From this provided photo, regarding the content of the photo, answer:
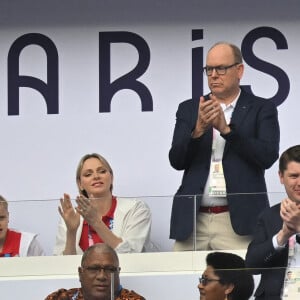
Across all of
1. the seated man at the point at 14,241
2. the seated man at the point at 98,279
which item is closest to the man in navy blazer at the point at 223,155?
the seated man at the point at 98,279

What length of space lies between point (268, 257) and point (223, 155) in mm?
1450

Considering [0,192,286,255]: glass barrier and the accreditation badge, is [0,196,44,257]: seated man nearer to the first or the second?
[0,192,286,255]: glass barrier

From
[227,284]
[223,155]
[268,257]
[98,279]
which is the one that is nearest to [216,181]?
[223,155]

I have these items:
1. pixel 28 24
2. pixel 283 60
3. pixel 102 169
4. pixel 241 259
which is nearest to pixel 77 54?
pixel 28 24

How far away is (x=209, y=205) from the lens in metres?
10.4

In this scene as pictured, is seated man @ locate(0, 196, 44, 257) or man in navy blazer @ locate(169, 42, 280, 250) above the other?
man in navy blazer @ locate(169, 42, 280, 250)

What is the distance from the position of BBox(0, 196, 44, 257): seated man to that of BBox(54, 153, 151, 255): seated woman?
0.15 m

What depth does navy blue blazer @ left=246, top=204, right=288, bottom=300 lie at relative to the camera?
9031 millimetres

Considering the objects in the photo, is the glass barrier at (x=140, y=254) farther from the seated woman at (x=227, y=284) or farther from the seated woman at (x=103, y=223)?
the seated woman at (x=227, y=284)

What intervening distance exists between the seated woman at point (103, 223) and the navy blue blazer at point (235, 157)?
0.78 feet

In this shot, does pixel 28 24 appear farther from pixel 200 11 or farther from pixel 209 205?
pixel 209 205

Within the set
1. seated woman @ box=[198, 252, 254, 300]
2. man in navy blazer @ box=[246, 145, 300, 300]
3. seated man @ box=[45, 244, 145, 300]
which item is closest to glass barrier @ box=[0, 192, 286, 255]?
man in navy blazer @ box=[246, 145, 300, 300]

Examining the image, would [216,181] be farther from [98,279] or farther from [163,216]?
[98,279]

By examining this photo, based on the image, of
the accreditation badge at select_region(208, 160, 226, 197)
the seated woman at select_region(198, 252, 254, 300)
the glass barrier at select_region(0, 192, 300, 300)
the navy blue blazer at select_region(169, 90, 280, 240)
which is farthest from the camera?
the accreditation badge at select_region(208, 160, 226, 197)
